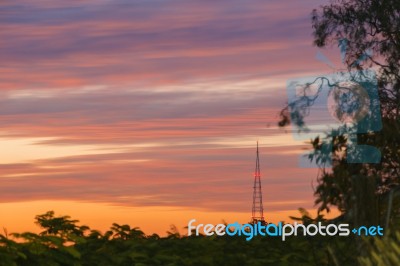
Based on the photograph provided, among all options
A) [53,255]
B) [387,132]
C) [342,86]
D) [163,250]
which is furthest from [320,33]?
[53,255]

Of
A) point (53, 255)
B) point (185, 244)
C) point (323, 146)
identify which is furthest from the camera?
point (323, 146)

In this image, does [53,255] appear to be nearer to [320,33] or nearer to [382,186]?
[382,186]

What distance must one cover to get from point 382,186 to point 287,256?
1037cm

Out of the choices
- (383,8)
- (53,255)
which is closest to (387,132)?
(383,8)

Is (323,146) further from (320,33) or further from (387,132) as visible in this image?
(320,33)

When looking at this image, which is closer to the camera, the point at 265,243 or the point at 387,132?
the point at 265,243

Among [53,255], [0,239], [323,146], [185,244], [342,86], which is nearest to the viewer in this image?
[0,239]

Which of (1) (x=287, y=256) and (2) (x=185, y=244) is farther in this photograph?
(2) (x=185, y=244)

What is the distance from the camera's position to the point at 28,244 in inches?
572

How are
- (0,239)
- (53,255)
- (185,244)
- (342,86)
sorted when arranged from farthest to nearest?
(342,86) < (185,244) < (53,255) < (0,239)

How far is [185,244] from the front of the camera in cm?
1975

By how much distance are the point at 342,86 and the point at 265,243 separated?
11000 millimetres

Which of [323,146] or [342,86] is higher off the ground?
[342,86]

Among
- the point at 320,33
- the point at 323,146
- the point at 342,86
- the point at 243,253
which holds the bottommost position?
the point at 243,253
